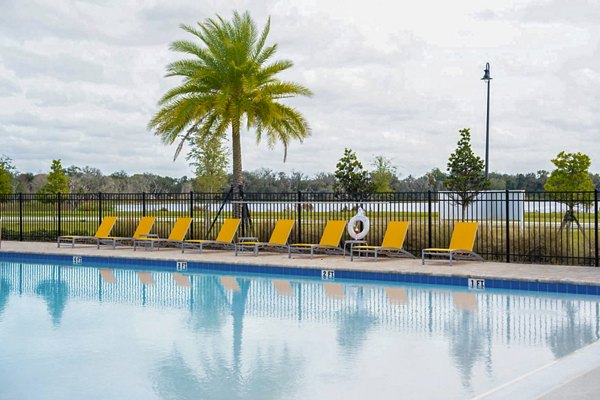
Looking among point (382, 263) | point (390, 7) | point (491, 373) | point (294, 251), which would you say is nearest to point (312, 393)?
point (491, 373)

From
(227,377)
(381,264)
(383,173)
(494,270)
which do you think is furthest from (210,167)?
(227,377)

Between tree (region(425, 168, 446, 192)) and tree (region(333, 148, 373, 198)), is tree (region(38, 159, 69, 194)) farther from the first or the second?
tree (region(425, 168, 446, 192))

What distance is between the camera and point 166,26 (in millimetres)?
20500

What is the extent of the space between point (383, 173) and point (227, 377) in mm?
38329

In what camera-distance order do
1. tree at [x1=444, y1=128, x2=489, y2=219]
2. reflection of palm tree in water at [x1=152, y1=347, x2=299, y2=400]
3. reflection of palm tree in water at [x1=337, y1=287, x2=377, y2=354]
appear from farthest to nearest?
tree at [x1=444, y1=128, x2=489, y2=219] → reflection of palm tree in water at [x1=337, y1=287, x2=377, y2=354] → reflection of palm tree in water at [x1=152, y1=347, x2=299, y2=400]

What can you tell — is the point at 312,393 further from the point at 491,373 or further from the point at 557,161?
the point at 557,161

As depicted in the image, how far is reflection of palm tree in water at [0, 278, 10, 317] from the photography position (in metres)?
11.2

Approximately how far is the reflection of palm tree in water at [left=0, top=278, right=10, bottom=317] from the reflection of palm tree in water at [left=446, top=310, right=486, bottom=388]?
6387 millimetres

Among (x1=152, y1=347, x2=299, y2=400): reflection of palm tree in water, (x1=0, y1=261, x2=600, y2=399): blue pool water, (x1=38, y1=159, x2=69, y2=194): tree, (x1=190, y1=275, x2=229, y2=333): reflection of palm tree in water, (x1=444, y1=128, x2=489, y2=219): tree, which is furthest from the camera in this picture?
(x1=38, y1=159, x2=69, y2=194): tree

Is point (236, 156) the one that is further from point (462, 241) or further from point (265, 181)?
point (265, 181)

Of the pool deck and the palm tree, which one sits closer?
the pool deck

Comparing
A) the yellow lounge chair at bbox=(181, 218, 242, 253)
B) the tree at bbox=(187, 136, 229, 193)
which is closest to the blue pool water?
the yellow lounge chair at bbox=(181, 218, 242, 253)

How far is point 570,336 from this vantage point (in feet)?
27.3

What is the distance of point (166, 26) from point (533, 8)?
10037mm
